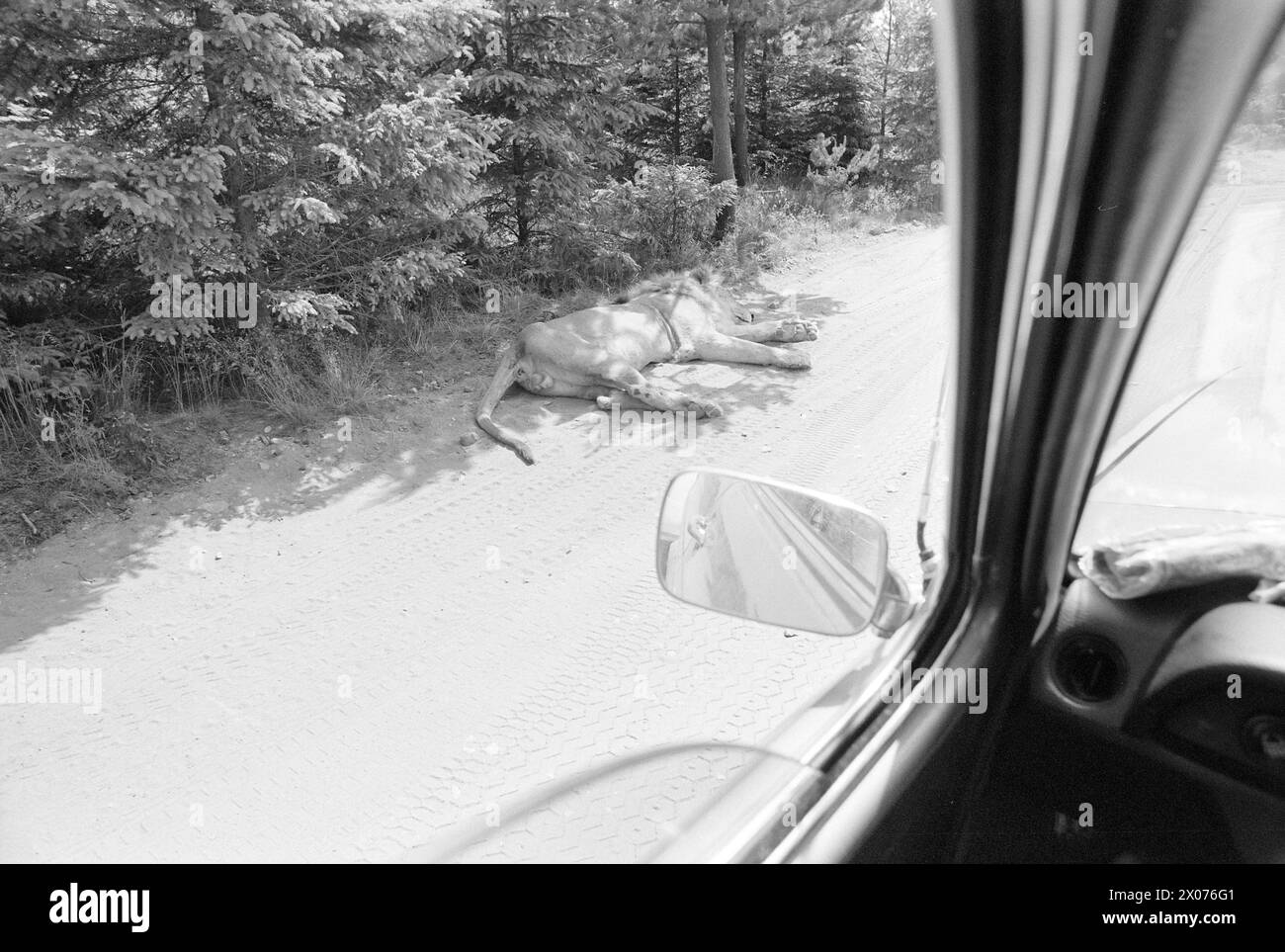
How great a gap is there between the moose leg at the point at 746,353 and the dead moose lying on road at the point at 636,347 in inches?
0.4

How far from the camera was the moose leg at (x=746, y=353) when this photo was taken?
27.9 feet

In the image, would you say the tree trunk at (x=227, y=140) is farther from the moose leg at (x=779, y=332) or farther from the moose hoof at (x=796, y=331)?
the moose hoof at (x=796, y=331)

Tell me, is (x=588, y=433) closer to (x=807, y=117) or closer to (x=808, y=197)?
(x=808, y=197)

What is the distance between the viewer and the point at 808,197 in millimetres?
14773

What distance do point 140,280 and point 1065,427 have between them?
7517 mm

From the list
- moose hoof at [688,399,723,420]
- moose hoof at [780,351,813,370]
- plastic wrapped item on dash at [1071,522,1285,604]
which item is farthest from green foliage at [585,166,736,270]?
plastic wrapped item on dash at [1071,522,1285,604]

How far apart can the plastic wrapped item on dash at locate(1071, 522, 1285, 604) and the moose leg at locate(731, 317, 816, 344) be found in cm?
766

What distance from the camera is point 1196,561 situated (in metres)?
1.63

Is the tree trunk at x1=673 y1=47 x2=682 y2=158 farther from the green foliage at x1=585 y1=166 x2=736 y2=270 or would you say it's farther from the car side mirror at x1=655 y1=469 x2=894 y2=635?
the car side mirror at x1=655 y1=469 x2=894 y2=635

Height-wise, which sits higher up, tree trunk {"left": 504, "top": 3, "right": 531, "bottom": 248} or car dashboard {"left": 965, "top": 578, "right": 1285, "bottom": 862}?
tree trunk {"left": 504, "top": 3, "right": 531, "bottom": 248}

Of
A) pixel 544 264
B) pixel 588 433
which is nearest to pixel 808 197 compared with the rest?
pixel 544 264

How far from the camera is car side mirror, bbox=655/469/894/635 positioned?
6.17 feet

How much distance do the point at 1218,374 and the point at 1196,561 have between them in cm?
43

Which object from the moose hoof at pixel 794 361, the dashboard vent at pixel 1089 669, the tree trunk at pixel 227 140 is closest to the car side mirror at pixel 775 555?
the dashboard vent at pixel 1089 669
